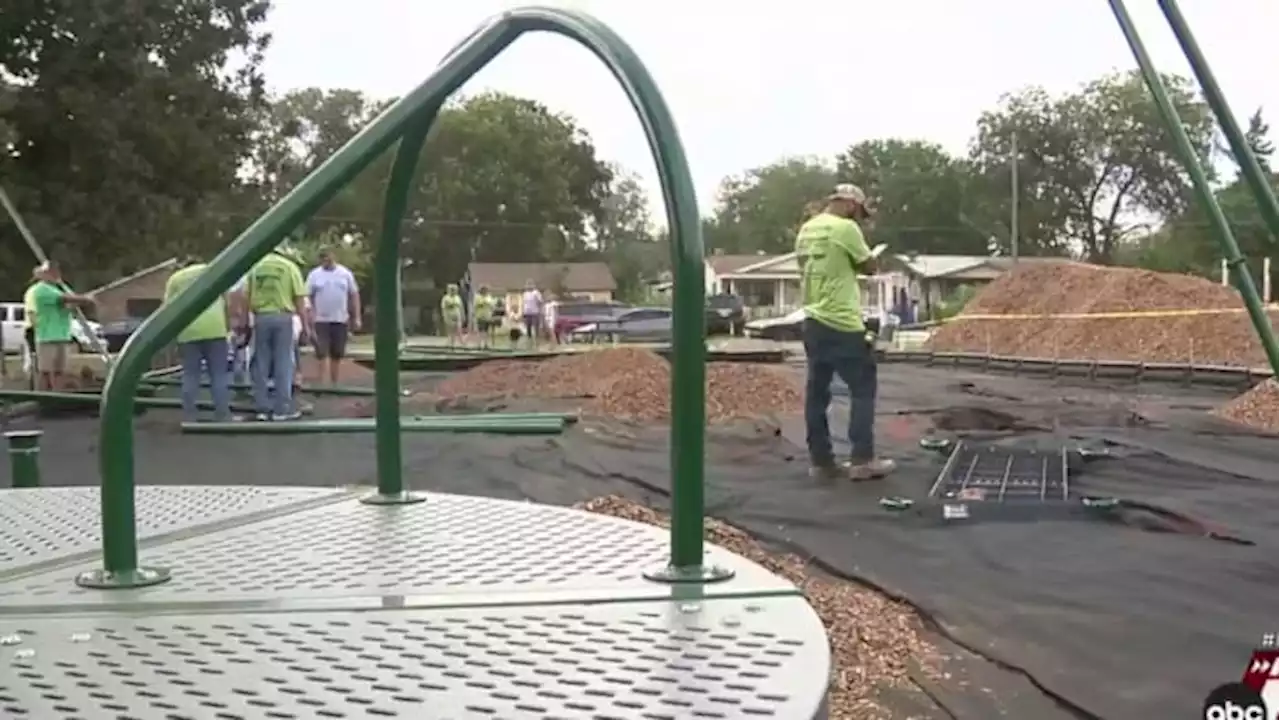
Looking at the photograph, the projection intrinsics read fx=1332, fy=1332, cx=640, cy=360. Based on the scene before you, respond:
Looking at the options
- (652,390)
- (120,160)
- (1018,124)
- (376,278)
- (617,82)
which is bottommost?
(652,390)

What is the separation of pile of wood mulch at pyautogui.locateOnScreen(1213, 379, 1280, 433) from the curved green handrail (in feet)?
22.1

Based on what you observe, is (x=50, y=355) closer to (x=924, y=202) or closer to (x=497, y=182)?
(x=497, y=182)

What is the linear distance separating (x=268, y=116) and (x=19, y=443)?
18.4 m

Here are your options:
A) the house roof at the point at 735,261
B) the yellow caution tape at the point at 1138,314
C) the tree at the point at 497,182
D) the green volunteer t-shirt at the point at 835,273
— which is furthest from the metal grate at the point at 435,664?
the house roof at the point at 735,261

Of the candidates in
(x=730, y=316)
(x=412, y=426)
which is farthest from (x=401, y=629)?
(x=730, y=316)

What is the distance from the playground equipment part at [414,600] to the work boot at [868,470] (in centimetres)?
367

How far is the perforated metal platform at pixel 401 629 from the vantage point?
1.01m

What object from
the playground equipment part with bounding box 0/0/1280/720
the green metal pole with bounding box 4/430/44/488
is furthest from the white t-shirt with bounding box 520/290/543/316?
the playground equipment part with bounding box 0/0/1280/720

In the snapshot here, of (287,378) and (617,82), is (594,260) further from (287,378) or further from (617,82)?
(617,82)

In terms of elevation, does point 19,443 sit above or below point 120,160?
below

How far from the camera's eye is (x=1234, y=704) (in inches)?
99.3

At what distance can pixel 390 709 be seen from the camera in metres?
0.99

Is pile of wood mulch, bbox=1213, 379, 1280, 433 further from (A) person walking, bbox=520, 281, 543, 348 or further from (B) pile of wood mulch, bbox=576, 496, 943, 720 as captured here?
(A) person walking, bbox=520, 281, 543, 348

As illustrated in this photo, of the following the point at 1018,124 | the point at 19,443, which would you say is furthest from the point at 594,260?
the point at 19,443
